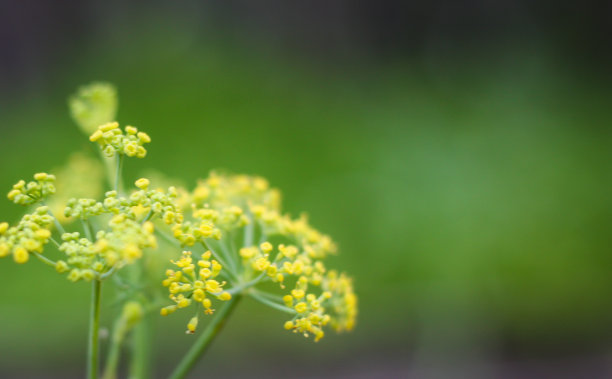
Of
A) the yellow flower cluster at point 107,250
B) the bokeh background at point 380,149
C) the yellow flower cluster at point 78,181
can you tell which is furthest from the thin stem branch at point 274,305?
the bokeh background at point 380,149

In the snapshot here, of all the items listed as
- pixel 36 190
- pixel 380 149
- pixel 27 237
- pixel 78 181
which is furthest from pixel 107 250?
pixel 380 149

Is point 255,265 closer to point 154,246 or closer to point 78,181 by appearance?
point 154,246

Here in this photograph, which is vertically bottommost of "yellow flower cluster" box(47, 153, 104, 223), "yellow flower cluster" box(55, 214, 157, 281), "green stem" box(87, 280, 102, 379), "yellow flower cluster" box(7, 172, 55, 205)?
"green stem" box(87, 280, 102, 379)

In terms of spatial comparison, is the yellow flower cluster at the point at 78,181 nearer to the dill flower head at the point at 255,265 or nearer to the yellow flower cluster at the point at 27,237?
the dill flower head at the point at 255,265

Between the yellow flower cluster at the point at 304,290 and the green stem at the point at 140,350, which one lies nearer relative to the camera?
the yellow flower cluster at the point at 304,290

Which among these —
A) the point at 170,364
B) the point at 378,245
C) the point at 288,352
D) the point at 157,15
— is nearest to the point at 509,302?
the point at 378,245

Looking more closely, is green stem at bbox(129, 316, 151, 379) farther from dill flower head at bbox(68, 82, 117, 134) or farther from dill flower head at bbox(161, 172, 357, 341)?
dill flower head at bbox(68, 82, 117, 134)

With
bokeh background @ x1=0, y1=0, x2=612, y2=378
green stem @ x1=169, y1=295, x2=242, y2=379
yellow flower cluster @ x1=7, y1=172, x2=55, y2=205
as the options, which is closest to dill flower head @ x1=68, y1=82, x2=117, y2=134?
yellow flower cluster @ x1=7, y1=172, x2=55, y2=205
